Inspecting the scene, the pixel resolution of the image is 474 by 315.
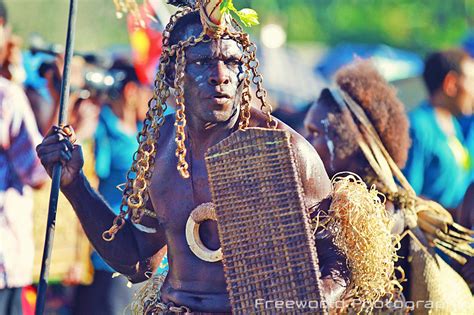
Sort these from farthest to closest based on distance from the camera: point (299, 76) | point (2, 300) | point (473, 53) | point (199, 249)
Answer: point (299, 76) → point (473, 53) → point (2, 300) → point (199, 249)

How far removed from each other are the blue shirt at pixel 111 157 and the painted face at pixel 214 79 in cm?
344

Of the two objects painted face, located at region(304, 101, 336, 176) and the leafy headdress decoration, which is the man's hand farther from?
painted face, located at region(304, 101, 336, 176)

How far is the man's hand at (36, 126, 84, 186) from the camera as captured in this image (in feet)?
18.2

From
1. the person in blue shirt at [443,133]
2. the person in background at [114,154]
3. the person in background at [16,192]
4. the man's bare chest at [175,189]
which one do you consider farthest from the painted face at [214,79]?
the person in blue shirt at [443,133]

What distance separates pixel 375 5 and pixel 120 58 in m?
22.0

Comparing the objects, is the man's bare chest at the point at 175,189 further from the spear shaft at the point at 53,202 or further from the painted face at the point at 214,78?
the spear shaft at the point at 53,202

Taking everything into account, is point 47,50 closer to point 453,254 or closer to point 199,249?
point 453,254

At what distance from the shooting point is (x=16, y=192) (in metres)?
8.16

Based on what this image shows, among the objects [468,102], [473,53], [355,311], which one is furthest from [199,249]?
[473,53]

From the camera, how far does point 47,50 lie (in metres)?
9.38

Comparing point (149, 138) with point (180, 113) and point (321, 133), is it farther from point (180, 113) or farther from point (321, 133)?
point (321, 133)

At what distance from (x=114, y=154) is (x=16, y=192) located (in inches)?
40.3

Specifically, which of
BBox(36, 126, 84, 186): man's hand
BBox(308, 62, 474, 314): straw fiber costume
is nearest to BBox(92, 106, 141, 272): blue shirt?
BBox(308, 62, 474, 314): straw fiber costume

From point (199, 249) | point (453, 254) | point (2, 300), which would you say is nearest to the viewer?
point (199, 249)
